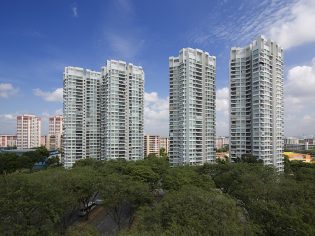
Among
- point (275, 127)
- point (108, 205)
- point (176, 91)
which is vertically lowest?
point (108, 205)

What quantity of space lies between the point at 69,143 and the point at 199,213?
139ft

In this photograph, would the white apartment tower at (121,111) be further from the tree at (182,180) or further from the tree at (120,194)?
the tree at (120,194)

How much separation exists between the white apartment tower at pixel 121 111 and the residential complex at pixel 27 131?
59055 millimetres

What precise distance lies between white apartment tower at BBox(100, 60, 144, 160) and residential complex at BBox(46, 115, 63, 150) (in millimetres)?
54184

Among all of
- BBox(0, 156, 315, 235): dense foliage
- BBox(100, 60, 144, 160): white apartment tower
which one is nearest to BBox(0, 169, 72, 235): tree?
BBox(0, 156, 315, 235): dense foliage

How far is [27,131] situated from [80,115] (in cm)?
5783

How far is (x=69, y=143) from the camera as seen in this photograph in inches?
1988

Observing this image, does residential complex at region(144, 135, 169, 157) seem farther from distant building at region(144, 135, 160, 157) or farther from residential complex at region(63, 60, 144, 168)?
residential complex at region(63, 60, 144, 168)

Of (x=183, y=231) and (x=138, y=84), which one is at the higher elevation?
(x=138, y=84)

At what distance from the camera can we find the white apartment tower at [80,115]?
166 ft

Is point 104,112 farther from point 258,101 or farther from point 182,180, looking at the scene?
point 258,101

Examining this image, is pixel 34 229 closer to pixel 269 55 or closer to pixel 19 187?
pixel 19 187

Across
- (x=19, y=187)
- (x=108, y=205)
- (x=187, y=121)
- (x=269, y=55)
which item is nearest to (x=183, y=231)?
(x=108, y=205)

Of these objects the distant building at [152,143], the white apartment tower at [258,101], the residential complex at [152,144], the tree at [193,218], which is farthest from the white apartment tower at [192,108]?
the distant building at [152,143]
